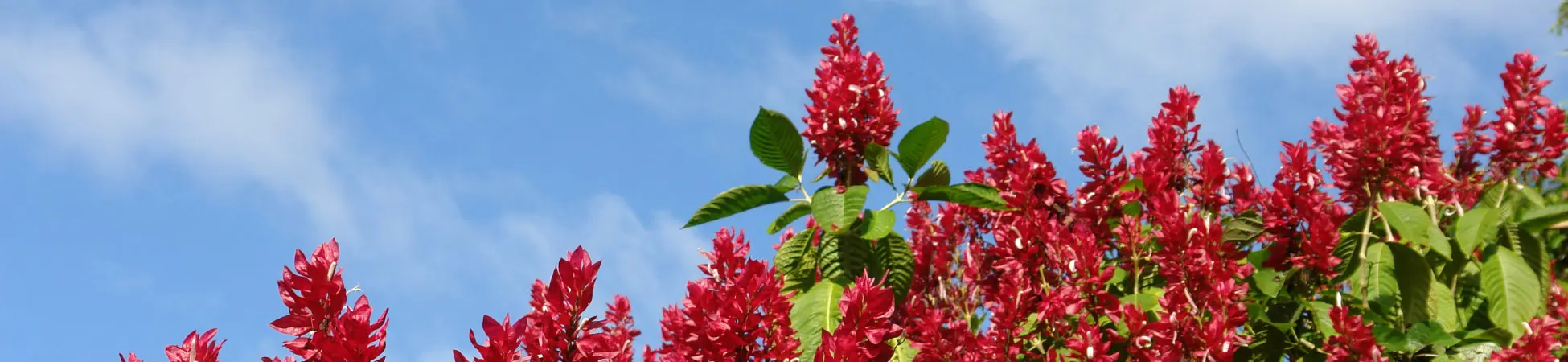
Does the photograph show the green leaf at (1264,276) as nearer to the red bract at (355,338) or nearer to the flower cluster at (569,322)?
the flower cluster at (569,322)

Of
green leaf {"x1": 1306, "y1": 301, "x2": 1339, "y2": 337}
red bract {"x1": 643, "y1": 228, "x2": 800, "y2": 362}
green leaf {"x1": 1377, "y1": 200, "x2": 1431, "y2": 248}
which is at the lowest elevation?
red bract {"x1": 643, "y1": 228, "x2": 800, "y2": 362}

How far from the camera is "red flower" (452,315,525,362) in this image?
174cm

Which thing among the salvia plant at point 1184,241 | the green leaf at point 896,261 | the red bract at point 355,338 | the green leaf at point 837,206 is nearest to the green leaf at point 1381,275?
the salvia plant at point 1184,241

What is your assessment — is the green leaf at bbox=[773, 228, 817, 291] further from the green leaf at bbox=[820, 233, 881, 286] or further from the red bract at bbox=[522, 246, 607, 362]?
the red bract at bbox=[522, 246, 607, 362]

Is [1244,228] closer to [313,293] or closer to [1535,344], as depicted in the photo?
[1535,344]

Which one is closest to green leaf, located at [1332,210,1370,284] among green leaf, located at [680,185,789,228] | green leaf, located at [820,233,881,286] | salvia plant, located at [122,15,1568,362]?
salvia plant, located at [122,15,1568,362]

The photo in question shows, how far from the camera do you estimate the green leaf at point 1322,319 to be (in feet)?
8.99

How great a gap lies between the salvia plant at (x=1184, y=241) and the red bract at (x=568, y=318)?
0.40m

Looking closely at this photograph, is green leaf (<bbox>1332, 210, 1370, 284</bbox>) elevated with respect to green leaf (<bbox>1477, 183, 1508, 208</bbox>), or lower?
lower

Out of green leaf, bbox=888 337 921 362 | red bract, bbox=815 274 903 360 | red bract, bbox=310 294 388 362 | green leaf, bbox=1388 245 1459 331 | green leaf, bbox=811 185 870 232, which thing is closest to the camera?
red bract, bbox=310 294 388 362

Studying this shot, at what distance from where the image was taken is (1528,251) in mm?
2975

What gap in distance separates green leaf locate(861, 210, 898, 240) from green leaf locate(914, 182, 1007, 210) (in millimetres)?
167

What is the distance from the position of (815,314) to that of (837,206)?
0.30m

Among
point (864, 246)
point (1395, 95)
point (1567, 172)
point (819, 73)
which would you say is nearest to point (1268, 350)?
point (1395, 95)
